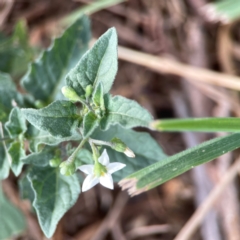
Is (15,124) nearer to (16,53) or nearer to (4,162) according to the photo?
(4,162)

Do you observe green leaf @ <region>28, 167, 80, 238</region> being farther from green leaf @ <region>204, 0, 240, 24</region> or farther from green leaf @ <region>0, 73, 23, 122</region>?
green leaf @ <region>204, 0, 240, 24</region>

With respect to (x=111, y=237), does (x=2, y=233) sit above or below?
above

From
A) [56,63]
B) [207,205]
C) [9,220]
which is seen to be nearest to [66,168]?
[56,63]

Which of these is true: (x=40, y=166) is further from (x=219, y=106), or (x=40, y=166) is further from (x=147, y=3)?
(x=147, y=3)

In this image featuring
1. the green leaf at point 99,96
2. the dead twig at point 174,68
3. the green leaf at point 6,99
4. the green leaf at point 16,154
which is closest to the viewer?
the green leaf at point 99,96

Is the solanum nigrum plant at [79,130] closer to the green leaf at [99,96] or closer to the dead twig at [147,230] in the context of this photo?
the green leaf at [99,96]

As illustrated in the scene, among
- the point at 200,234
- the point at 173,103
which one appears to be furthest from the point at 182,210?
the point at 173,103

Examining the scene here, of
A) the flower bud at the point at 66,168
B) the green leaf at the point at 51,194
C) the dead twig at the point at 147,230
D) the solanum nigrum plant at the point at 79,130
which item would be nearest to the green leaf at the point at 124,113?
the solanum nigrum plant at the point at 79,130
